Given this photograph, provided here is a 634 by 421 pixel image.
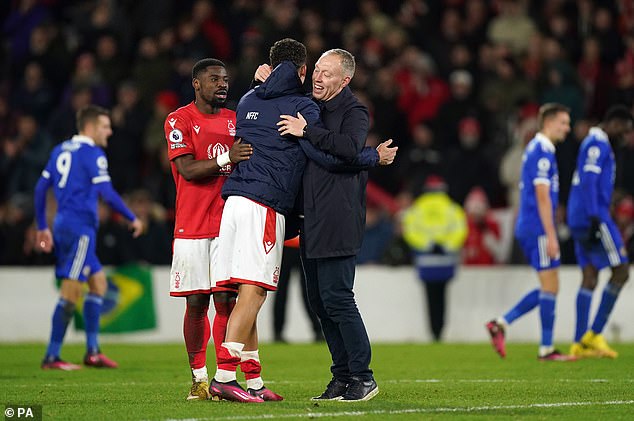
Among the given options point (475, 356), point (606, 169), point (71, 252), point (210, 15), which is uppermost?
point (210, 15)

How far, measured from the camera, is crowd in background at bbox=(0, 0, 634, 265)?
18.7 metres

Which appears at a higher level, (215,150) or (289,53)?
(289,53)

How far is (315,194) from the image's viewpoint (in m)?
8.90

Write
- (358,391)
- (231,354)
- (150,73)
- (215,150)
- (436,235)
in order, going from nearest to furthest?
(231,354), (358,391), (215,150), (436,235), (150,73)

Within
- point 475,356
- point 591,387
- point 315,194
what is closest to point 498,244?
point 475,356

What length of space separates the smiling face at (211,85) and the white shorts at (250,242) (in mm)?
958

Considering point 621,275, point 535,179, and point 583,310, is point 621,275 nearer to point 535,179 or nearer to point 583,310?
point 583,310

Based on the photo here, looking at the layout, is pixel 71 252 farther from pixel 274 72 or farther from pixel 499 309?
pixel 499 309

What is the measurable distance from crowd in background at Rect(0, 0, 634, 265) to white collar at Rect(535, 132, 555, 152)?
14.1 feet

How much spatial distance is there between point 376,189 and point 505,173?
191cm

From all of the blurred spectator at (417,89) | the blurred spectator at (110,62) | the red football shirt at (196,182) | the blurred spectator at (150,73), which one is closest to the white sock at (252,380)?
the red football shirt at (196,182)

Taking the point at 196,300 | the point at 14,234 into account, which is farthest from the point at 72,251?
the point at 14,234

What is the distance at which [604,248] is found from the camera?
1366 centimetres

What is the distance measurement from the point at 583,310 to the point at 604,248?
71cm
